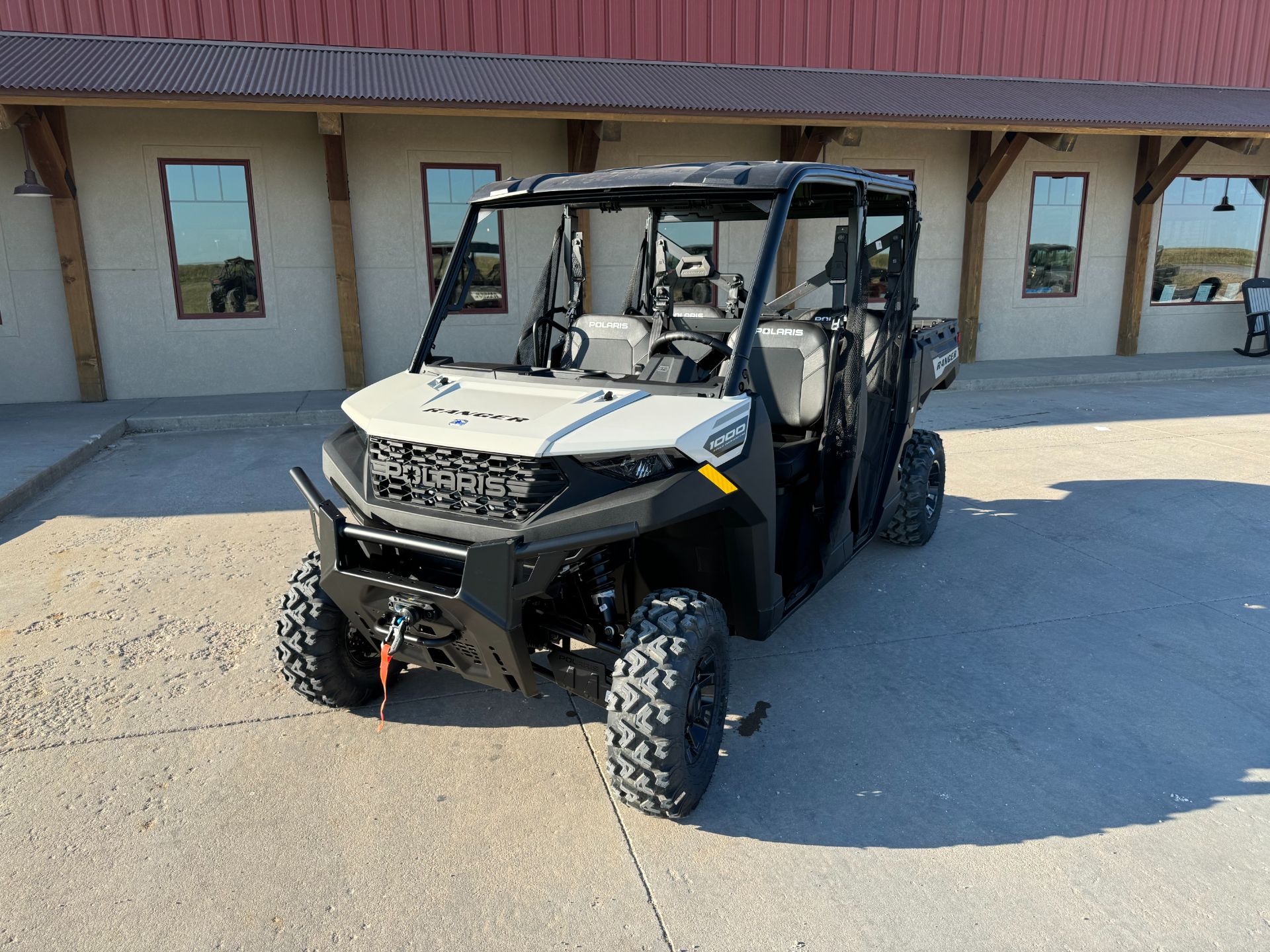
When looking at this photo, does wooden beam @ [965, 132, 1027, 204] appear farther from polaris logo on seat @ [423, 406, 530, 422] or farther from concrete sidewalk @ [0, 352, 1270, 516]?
polaris logo on seat @ [423, 406, 530, 422]

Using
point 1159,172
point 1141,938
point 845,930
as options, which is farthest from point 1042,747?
point 1159,172

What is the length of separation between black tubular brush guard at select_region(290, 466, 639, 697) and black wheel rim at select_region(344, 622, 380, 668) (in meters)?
0.44

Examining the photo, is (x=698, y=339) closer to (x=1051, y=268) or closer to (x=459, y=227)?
(x=459, y=227)

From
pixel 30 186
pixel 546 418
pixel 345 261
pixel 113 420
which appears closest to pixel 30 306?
pixel 30 186

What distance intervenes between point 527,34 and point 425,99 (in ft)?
8.06

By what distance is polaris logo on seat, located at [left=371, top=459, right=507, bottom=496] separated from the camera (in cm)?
275

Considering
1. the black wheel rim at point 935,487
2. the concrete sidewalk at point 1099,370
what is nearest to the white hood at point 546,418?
the black wheel rim at point 935,487

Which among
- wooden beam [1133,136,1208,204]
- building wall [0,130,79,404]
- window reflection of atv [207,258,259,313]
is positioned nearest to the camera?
building wall [0,130,79,404]

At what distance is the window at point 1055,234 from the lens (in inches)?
500

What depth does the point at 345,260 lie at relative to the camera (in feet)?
33.4

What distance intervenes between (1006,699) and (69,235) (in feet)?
33.0

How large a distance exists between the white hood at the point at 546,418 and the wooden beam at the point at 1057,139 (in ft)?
32.4

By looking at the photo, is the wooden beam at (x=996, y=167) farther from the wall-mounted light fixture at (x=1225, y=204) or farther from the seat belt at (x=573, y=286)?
the seat belt at (x=573, y=286)

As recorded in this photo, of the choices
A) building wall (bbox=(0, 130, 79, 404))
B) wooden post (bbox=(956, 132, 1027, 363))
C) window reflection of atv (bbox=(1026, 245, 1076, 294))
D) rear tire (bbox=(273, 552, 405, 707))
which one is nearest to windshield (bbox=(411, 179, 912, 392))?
rear tire (bbox=(273, 552, 405, 707))
